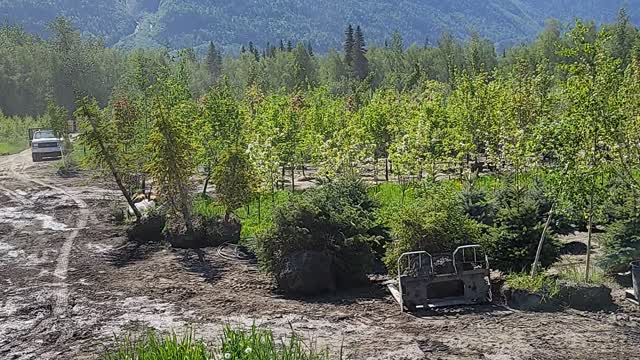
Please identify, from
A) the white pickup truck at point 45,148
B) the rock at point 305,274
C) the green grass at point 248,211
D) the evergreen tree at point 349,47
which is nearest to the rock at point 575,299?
the rock at point 305,274

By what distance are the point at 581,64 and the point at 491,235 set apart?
3.47 metres

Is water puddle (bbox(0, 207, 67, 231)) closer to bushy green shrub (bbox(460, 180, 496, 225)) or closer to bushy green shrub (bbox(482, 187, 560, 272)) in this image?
bushy green shrub (bbox(460, 180, 496, 225))

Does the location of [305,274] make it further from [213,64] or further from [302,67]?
[213,64]

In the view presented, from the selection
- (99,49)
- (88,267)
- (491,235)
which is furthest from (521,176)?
(99,49)

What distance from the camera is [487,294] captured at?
463 inches

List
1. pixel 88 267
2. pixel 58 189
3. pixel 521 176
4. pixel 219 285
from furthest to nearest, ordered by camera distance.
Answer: pixel 58 189 < pixel 521 176 < pixel 88 267 < pixel 219 285

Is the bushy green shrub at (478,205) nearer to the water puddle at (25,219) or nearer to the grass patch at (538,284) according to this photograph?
the grass patch at (538,284)

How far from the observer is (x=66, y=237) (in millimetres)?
19047

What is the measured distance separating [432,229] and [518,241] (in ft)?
5.36

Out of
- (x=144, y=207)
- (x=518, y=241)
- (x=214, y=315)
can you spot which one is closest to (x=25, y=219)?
(x=144, y=207)

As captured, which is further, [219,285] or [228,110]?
[228,110]

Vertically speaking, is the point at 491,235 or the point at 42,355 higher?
the point at 491,235

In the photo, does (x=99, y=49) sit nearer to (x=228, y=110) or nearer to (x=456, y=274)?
(x=228, y=110)

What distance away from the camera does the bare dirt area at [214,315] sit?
970 cm
